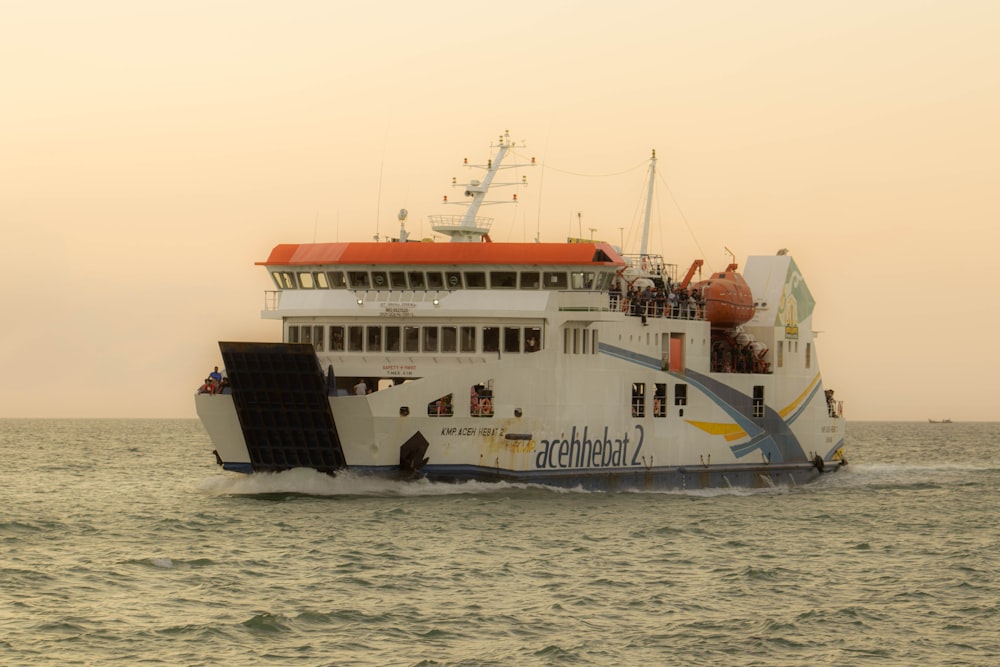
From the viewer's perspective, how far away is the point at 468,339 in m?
36.8

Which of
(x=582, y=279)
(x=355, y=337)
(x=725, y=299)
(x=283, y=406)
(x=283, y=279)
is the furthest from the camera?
(x=725, y=299)

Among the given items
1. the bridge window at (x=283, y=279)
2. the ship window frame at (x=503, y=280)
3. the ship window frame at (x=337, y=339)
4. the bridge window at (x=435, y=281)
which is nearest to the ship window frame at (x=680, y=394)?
the ship window frame at (x=503, y=280)

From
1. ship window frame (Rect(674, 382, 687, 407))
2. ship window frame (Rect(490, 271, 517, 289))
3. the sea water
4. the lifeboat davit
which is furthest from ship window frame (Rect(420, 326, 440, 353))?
the lifeboat davit

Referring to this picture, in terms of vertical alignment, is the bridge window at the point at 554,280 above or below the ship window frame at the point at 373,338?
above

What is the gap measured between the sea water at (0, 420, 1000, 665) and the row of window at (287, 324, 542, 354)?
3.61 m

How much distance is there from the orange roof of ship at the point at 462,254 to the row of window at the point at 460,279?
39 cm

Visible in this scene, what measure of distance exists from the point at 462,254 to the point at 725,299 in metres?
10.9

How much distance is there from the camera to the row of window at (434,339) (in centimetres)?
3672

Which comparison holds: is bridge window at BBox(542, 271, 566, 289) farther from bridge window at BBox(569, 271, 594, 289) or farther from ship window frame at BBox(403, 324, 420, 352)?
ship window frame at BBox(403, 324, 420, 352)

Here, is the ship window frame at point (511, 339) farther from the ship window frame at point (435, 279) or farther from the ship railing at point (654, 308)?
the ship railing at point (654, 308)

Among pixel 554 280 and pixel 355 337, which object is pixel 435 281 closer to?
pixel 355 337

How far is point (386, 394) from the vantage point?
1339 inches

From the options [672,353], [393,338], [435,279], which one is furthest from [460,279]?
[672,353]

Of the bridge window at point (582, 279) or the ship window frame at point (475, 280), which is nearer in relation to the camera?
the ship window frame at point (475, 280)
